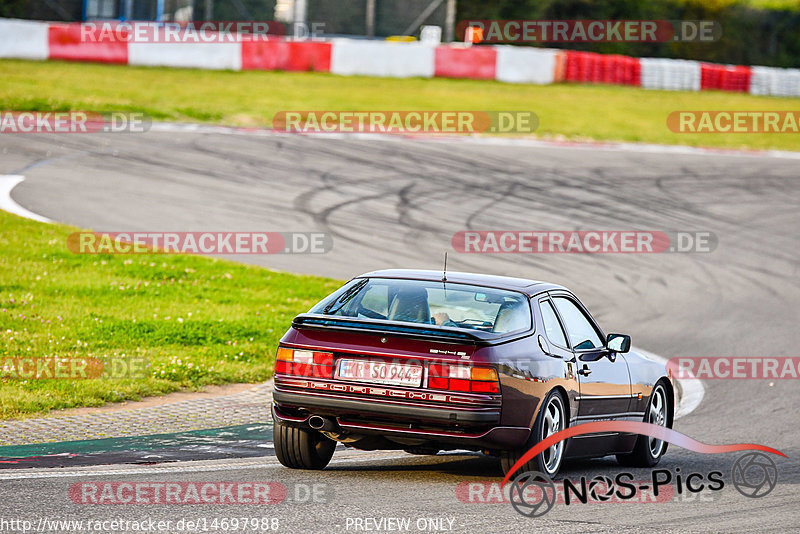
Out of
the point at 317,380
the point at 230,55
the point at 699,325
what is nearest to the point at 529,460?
the point at 317,380

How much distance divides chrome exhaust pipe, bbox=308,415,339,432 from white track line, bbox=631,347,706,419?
454cm

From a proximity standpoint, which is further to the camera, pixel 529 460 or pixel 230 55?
pixel 230 55

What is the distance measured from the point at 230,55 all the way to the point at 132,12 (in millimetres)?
6956

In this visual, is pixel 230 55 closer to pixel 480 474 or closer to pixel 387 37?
pixel 387 37

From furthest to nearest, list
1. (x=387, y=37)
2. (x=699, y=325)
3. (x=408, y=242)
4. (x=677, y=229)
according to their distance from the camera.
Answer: (x=387, y=37) → (x=677, y=229) → (x=408, y=242) → (x=699, y=325)

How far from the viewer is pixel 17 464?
724cm
